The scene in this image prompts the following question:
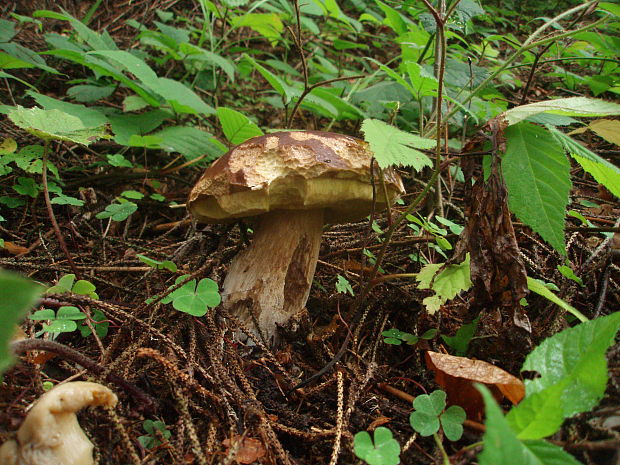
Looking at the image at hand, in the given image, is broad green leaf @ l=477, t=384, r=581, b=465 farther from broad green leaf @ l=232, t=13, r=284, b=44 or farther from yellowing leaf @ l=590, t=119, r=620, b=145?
broad green leaf @ l=232, t=13, r=284, b=44

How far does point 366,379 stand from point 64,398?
854 millimetres

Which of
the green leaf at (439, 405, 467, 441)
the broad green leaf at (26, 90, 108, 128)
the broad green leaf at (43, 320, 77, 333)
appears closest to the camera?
the green leaf at (439, 405, 467, 441)

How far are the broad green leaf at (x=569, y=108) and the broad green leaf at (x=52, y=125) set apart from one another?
1.68 m

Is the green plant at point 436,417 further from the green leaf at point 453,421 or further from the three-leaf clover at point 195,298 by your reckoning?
the three-leaf clover at point 195,298

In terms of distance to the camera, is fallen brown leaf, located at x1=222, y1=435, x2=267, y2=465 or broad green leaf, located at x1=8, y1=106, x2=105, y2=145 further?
broad green leaf, located at x1=8, y1=106, x2=105, y2=145

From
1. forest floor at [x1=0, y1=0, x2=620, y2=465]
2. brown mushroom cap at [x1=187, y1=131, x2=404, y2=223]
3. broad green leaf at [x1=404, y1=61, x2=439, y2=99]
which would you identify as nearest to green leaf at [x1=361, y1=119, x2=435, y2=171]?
brown mushroom cap at [x1=187, y1=131, x2=404, y2=223]

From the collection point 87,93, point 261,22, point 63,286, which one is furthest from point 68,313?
point 261,22

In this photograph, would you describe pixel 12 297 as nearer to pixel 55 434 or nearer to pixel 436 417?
pixel 55 434

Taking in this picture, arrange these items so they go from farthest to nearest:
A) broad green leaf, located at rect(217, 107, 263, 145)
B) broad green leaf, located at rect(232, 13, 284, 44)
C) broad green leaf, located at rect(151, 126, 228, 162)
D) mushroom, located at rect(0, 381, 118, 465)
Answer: broad green leaf, located at rect(232, 13, 284, 44)
broad green leaf, located at rect(151, 126, 228, 162)
broad green leaf, located at rect(217, 107, 263, 145)
mushroom, located at rect(0, 381, 118, 465)

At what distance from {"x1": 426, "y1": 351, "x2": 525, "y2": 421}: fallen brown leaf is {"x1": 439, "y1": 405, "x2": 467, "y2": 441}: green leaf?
0.20ft

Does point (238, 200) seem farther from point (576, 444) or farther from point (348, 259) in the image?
point (576, 444)

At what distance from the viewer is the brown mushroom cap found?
4.56ft

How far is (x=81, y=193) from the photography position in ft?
8.05

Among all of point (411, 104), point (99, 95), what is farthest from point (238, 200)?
point (411, 104)
